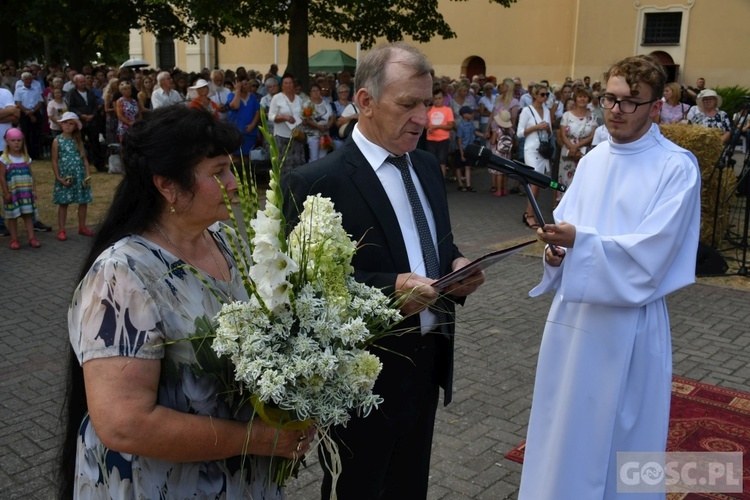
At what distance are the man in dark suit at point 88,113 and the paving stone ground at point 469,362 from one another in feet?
22.2

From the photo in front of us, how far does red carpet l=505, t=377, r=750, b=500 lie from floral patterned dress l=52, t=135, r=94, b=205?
7713mm

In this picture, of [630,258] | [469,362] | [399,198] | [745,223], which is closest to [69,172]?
[469,362]

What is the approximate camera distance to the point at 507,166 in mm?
2885

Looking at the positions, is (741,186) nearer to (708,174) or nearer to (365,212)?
(708,174)

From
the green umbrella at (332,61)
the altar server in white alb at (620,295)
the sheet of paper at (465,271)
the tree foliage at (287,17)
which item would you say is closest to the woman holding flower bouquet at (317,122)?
the tree foliage at (287,17)

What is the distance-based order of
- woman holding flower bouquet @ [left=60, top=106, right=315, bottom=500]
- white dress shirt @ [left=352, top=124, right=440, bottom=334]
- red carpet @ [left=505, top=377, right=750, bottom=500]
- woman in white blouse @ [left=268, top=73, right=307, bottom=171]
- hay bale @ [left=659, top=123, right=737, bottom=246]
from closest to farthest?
1. woman holding flower bouquet @ [left=60, top=106, right=315, bottom=500]
2. white dress shirt @ [left=352, top=124, right=440, bottom=334]
3. red carpet @ [left=505, top=377, right=750, bottom=500]
4. hay bale @ [left=659, top=123, right=737, bottom=246]
5. woman in white blouse @ [left=268, top=73, right=307, bottom=171]

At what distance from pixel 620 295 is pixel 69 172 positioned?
876cm

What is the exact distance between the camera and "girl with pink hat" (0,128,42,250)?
9.58m

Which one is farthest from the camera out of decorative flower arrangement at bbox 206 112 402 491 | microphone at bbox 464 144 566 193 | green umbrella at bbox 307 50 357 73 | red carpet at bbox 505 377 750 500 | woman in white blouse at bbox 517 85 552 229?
green umbrella at bbox 307 50 357 73

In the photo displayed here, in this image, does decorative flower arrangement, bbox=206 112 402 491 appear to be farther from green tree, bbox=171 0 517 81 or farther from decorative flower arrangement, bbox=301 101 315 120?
green tree, bbox=171 0 517 81

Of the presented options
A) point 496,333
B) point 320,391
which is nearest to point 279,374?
point 320,391

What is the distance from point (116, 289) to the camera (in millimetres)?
2078

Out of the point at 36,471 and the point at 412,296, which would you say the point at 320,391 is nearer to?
the point at 412,296

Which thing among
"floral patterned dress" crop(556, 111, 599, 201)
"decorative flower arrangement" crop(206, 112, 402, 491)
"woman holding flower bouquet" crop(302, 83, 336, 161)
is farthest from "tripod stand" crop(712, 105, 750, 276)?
"decorative flower arrangement" crop(206, 112, 402, 491)
